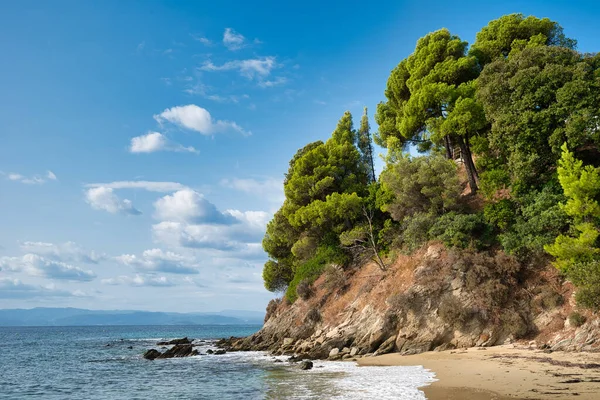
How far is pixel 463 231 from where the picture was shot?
95.7 ft

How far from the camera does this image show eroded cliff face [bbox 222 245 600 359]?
24.1 m

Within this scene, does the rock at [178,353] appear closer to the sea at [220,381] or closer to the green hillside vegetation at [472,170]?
the sea at [220,381]

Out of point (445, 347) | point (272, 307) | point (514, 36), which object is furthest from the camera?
point (272, 307)

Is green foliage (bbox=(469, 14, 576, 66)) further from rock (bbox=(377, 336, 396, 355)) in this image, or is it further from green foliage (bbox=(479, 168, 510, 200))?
rock (bbox=(377, 336, 396, 355))

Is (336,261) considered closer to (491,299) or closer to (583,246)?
(491,299)

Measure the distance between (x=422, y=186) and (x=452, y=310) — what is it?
35.4 feet

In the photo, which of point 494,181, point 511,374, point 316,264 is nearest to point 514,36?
point 494,181

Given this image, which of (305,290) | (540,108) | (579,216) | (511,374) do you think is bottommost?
(511,374)

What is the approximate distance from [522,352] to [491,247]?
8871 mm

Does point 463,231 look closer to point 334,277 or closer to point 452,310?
point 452,310

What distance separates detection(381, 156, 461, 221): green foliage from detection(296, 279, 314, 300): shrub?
10.6 m

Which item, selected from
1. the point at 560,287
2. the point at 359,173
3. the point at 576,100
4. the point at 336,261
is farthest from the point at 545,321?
the point at 359,173

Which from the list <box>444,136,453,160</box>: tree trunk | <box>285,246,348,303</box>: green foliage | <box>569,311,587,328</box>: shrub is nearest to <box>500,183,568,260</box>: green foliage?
<box>569,311,587,328</box>: shrub

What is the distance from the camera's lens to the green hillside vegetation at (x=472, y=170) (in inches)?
1009
